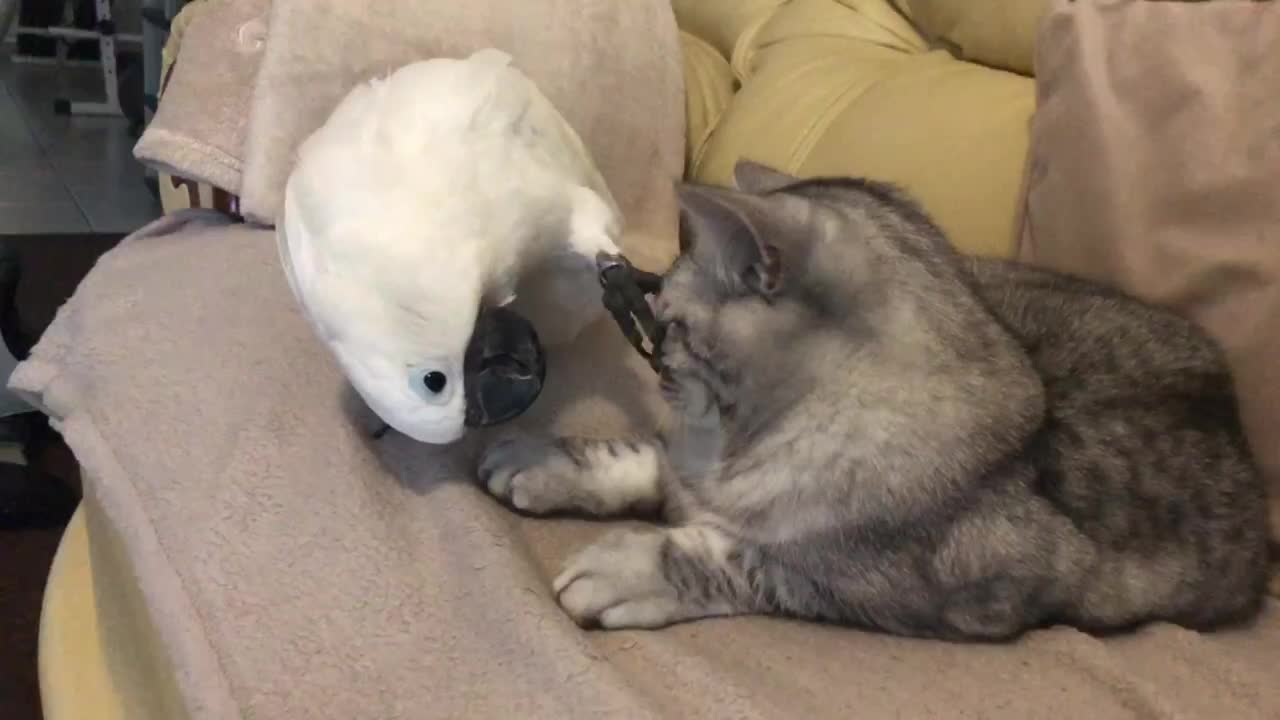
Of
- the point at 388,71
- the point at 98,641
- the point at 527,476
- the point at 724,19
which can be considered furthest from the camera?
the point at 724,19

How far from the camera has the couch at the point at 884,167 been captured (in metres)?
0.77

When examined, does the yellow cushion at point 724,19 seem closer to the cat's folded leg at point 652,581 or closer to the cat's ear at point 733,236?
the cat's ear at point 733,236

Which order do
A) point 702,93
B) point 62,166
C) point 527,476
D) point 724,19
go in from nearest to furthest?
1. point 527,476
2. point 702,93
3. point 724,19
4. point 62,166

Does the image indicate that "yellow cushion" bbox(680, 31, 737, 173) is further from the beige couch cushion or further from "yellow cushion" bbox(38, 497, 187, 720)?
"yellow cushion" bbox(38, 497, 187, 720)

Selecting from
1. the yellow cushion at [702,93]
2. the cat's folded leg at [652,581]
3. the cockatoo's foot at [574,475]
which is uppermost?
the yellow cushion at [702,93]

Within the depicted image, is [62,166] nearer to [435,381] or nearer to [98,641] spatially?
[98,641]

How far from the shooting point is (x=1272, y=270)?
3.07ft

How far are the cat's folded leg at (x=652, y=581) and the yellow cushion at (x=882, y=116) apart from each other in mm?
501

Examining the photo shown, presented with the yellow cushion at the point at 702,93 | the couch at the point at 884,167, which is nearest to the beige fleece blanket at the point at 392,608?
the couch at the point at 884,167

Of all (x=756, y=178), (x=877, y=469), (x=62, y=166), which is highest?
(x=756, y=178)

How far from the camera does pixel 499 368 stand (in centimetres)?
81

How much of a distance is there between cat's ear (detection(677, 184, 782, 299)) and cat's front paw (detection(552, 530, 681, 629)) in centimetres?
22

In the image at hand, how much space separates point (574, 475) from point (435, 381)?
17cm

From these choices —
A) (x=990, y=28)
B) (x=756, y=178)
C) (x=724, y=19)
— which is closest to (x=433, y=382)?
(x=756, y=178)
